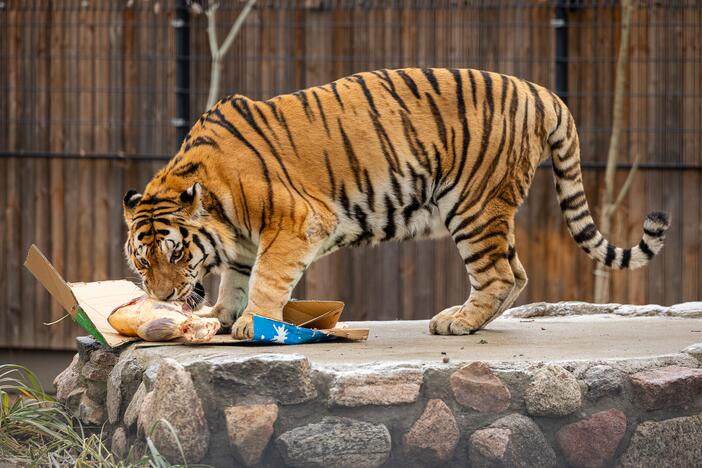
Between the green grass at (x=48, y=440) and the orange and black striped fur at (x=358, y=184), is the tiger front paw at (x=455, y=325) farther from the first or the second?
the green grass at (x=48, y=440)

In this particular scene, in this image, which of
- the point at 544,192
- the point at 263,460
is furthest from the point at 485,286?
the point at 544,192

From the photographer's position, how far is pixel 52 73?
873 centimetres

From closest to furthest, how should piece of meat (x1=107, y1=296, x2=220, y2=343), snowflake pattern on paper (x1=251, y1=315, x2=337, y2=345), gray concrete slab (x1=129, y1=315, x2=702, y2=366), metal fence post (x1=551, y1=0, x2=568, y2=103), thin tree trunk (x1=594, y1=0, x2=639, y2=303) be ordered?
gray concrete slab (x1=129, y1=315, x2=702, y2=366)
snowflake pattern on paper (x1=251, y1=315, x2=337, y2=345)
piece of meat (x1=107, y1=296, x2=220, y2=343)
thin tree trunk (x1=594, y1=0, x2=639, y2=303)
metal fence post (x1=551, y1=0, x2=568, y2=103)

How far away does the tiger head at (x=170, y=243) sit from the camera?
15.5ft

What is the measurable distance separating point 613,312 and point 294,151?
2.17 metres

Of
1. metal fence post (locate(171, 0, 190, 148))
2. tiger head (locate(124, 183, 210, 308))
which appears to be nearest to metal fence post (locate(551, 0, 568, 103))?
metal fence post (locate(171, 0, 190, 148))

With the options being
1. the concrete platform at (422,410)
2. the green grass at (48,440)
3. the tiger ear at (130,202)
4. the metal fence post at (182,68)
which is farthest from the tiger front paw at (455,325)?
the metal fence post at (182,68)

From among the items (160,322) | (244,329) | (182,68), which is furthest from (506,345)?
(182,68)

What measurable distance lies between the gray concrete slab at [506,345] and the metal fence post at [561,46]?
2.91m

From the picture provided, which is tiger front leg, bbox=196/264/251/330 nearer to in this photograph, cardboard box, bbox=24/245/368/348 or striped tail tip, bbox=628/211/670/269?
cardboard box, bbox=24/245/368/348

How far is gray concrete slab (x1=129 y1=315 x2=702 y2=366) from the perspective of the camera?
436 cm

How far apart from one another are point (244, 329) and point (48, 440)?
3.27 ft

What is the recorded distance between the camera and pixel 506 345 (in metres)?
4.74

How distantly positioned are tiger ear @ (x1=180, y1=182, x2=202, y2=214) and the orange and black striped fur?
1 cm
